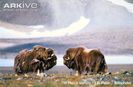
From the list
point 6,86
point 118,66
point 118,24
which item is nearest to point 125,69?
A: point 118,66

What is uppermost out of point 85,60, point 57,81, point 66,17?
point 66,17

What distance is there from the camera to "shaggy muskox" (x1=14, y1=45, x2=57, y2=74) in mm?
4715

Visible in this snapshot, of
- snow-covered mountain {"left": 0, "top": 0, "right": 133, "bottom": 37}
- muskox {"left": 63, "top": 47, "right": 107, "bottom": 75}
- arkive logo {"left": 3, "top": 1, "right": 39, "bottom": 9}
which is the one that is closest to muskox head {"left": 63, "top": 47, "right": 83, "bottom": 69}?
muskox {"left": 63, "top": 47, "right": 107, "bottom": 75}

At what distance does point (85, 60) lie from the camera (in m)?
4.77

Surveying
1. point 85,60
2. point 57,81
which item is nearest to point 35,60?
point 57,81

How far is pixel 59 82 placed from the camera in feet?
15.4

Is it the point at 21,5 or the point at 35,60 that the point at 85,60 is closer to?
the point at 35,60

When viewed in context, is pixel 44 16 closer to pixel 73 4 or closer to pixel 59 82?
pixel 73 4

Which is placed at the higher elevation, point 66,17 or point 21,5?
point 21,5

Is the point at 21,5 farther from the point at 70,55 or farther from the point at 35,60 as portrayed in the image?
the point at 70,55

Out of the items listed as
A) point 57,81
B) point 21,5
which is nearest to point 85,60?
point 57,81

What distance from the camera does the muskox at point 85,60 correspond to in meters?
4.72

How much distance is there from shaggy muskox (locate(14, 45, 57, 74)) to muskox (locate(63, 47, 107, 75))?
0.40ft

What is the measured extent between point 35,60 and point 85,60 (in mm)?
395
